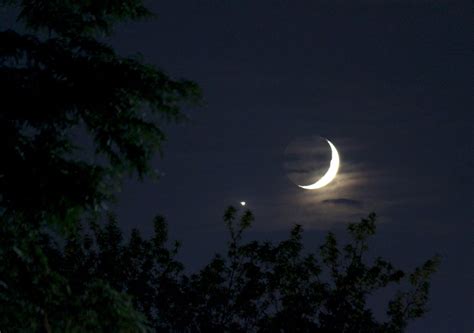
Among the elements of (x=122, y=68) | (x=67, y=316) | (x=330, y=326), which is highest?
(x=330, y=326)

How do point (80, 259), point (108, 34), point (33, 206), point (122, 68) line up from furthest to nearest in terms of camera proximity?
point (80, 259) → point (108, 34) → point (122, 68) → point (33, 206)

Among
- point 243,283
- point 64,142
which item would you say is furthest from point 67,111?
point 243,283

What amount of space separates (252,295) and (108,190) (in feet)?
72.1

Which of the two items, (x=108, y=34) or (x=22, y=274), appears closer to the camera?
(x=22, y=274)

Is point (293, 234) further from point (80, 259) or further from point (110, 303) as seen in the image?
point (110, 303)

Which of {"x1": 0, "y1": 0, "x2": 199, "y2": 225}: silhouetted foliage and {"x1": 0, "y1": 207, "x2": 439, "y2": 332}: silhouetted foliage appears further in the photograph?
{"x1": 0, "y1": 207, "x2": 439, "y2": 332}: silhouetted foliage

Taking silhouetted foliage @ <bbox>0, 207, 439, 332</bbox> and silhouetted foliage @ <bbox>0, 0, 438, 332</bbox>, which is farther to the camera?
silhouetted foliage @ <bbox>0, 207, 439, 332</bbox>

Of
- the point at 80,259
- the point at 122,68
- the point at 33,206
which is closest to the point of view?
the point at 33,206

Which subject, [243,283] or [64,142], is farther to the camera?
[243,283]

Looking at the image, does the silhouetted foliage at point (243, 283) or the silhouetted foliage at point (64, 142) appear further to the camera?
the silhouetted foliage at point (243, 283)

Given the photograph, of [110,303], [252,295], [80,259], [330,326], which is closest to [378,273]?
[330,326]

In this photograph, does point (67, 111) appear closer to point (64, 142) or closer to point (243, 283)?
point (64, 142)

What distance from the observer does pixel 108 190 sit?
9070 mm

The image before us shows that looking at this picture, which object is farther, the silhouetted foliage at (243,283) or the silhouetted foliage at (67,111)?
the silhouetted foliage at (243,283)
